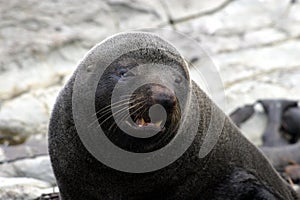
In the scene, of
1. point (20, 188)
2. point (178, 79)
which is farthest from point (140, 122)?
point (20, 188)

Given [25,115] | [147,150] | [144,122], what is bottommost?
[25,115]

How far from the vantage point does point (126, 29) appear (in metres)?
10.4

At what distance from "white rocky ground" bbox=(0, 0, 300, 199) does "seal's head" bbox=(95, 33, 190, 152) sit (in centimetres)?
305

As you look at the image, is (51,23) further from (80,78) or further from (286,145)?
(80,78)

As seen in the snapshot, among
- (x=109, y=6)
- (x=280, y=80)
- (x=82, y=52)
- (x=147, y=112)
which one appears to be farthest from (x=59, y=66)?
(x=147, y=112)

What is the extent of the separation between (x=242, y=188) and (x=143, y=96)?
47.5 inches

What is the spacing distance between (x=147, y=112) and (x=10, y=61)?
5.53 metres

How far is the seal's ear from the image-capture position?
15.8 ft

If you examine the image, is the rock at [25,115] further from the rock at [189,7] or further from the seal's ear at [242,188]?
the seal's ear at [242,188]

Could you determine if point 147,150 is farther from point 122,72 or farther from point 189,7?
point 189,7

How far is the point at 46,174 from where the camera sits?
6230 mm

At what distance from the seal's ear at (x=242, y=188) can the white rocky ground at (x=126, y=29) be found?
287 cm

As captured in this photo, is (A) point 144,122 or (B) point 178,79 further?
(B) point 178,79

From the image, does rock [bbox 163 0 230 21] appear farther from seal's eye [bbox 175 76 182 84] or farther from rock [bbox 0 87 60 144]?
seal's eye [bbox 175 76 182 84]
